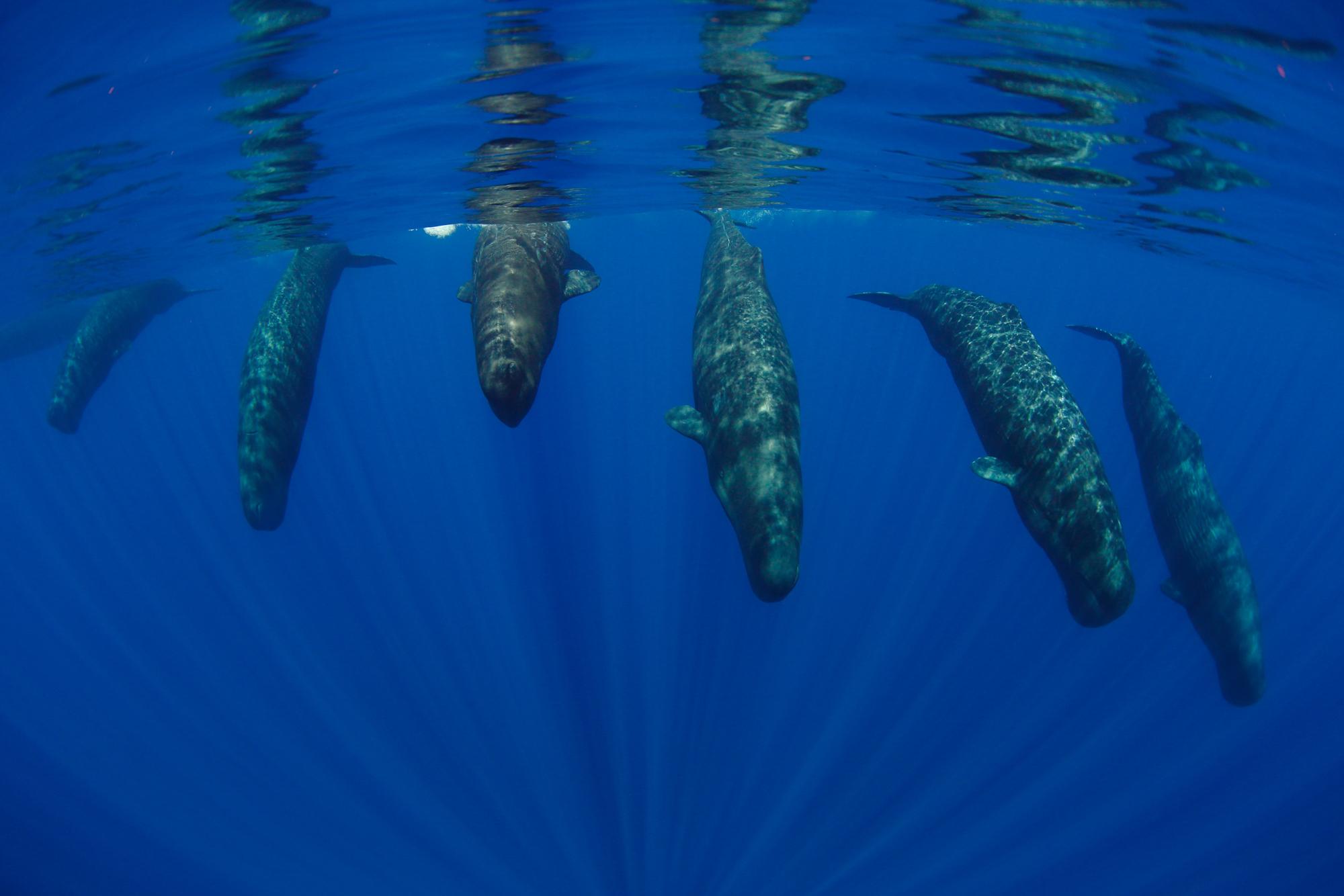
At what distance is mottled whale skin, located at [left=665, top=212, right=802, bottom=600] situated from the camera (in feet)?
21.0

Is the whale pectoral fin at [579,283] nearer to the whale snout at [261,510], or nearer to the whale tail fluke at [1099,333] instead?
the whale snout at [261,510]

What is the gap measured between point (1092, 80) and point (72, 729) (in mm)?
32022

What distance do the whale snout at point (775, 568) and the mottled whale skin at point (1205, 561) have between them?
7.57 metres

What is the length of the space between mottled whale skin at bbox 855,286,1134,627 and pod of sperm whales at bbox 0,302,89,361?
3212 centimetres

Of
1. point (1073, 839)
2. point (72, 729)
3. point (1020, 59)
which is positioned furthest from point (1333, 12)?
point (72, 729)

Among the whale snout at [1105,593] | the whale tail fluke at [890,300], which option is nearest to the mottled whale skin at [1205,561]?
the whale snout at [1105,593]

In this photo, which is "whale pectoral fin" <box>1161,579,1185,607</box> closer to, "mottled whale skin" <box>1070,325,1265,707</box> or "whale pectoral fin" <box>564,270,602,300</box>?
"mottled whale skin" <box>1070,325,1265,707</box>

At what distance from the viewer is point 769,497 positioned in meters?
6.71

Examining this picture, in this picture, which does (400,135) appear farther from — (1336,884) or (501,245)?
(1336,884)

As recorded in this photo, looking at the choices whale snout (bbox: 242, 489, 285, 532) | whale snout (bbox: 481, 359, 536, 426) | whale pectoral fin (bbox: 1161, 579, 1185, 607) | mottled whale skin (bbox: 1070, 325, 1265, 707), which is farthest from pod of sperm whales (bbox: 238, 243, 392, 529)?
mottled whale skin (bbox: 1070, 325, 1265, 707)

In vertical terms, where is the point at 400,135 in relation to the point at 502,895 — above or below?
above

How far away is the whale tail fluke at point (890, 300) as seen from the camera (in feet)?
37.8

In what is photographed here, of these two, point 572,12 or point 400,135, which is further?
point 400,135

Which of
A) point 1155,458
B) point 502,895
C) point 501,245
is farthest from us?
point 502,895
